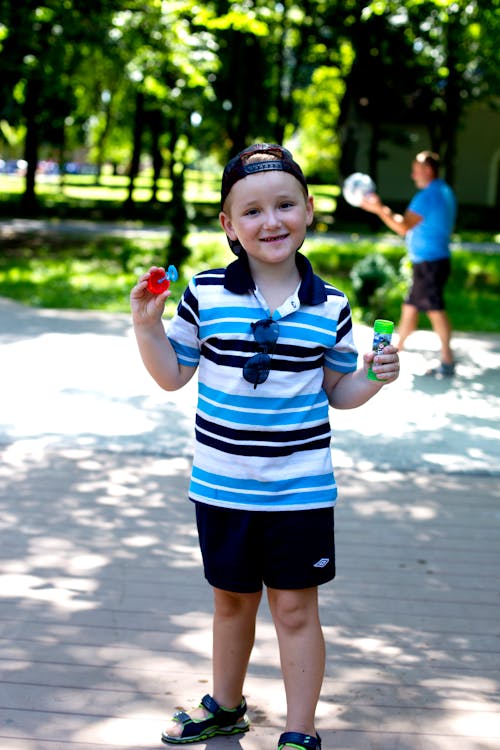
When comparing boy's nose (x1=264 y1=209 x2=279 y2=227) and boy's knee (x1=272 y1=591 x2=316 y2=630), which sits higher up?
boy's nose (x1=264 y1=209 x2=279 y2=227)

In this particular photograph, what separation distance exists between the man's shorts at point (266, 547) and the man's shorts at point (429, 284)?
6.19 meters

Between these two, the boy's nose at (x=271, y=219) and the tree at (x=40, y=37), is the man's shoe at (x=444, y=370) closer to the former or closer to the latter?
the boy's nose at (x=271, y=219)

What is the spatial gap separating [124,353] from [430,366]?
271 cm

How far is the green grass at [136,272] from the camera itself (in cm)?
1326

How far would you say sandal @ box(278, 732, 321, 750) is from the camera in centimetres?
293

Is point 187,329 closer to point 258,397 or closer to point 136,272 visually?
point 258,397

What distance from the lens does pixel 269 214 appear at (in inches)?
114

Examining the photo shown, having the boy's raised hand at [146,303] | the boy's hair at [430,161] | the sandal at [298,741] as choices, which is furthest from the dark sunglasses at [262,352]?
the boy's hair at [430,161]

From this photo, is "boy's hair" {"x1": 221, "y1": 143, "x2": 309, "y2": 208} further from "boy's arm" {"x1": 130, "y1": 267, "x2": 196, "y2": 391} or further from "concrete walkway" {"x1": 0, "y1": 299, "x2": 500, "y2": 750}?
"concrete walkway" {"x1": 0, "y1": 299, "x2": 500, "y2": 750}

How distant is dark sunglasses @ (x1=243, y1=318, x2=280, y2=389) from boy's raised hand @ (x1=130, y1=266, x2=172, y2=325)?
0.81ft

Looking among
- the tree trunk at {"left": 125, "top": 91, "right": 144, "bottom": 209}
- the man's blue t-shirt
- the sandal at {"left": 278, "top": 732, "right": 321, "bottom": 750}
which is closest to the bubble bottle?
the sandal at {"left": 278, "top": 732, "right": 321, "bottom": 750}

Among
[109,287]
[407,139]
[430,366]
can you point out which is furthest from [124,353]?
[407,139]

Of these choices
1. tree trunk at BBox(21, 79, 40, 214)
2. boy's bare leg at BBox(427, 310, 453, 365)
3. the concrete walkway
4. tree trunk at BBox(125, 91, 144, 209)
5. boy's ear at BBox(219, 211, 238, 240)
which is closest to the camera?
boy's ear at BBox(219, 211, 238, 240)

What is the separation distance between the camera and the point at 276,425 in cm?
287
